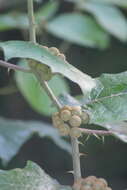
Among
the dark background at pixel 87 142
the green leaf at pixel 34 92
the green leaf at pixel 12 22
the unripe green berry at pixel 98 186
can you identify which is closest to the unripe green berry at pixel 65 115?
the unripe green berry at pixel 98 186

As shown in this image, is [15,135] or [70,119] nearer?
[70,119]

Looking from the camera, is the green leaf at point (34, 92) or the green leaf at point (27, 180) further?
the green leaf at point (34, 92)

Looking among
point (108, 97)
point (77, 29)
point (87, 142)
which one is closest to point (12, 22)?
point (77, 29)

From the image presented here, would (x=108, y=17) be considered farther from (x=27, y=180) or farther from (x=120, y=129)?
(x=27, y=180)

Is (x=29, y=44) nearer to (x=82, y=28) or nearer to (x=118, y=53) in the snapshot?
(x=82, y=28)

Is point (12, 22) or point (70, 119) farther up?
point (12, 22)

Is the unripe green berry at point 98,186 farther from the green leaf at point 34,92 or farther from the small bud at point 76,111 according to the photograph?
the green leaf at point 34,92

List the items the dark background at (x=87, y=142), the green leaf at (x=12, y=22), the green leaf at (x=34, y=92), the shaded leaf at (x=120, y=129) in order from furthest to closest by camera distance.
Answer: the dark background at (x=87, y=142)
the green leaf at (x=12, y=22)
the green leaf at (x=34, y=92)
the shaded leaf at (x=120, y=129)

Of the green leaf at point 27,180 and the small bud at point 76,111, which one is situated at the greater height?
the small bud at point 76,111
